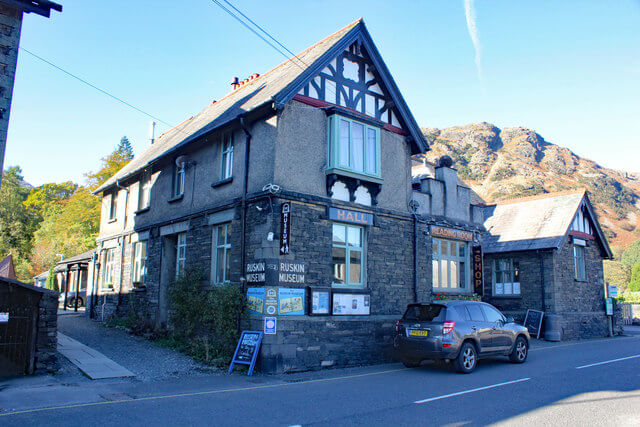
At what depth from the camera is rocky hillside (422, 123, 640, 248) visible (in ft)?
402

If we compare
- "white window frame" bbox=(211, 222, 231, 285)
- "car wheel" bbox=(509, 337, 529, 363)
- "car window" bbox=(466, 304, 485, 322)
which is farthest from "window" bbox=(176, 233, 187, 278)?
"car wheel" bbox=(509, 337, 529, 363)

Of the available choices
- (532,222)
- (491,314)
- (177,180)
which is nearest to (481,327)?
(491,314)

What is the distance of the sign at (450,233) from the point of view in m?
16.5

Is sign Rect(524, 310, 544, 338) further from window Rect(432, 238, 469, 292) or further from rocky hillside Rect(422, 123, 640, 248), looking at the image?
rocky hillside Rect(422, 123, 640, 248)

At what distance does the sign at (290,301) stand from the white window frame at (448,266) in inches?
231

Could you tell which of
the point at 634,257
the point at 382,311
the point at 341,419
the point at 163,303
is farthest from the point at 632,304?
the point at 634,257

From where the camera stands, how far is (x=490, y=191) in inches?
4975

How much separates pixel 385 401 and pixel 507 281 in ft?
59.6

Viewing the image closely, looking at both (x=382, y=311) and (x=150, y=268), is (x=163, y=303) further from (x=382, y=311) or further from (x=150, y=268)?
(x=382, y=311)

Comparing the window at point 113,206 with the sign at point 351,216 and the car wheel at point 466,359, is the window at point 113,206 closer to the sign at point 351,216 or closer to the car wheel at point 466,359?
the sign at point 351,216

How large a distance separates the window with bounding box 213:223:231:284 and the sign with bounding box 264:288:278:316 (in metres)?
2.39

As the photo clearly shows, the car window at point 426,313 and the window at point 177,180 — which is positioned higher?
the window at point 177,180

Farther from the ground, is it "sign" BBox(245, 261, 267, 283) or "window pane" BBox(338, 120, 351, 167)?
"window pane" BBox(338, 120, 351, 167)

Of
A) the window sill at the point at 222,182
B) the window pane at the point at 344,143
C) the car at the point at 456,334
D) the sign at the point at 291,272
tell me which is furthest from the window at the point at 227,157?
the car at the point at 456,334
